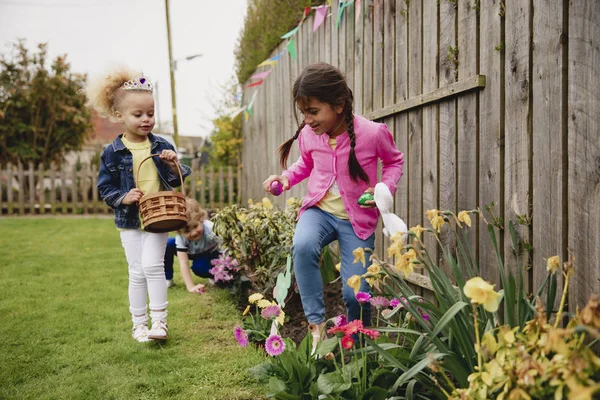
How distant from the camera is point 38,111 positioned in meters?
14.5

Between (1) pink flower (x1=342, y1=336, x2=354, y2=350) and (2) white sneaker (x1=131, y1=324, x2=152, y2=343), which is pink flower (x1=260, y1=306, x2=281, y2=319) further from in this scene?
(2) white sneaker (x1=131, y1=324, x2=152, y2=343)

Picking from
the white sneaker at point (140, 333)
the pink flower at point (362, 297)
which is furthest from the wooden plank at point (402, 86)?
the white sneaker at point (140, 333)

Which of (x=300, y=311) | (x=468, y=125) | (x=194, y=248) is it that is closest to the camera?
(x=468, y=125)

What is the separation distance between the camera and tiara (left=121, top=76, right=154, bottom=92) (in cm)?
312

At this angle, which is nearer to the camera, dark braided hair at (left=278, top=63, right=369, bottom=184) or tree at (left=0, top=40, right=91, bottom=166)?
dark braided hair at (left=278, top=63, right=369, bottom=184)

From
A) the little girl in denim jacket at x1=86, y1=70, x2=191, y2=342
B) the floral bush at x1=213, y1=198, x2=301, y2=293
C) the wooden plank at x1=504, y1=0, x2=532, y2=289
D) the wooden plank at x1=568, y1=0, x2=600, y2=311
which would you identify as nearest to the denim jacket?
the little girl in denim jacket at x1=86, y1=70, x2=191, y2=342

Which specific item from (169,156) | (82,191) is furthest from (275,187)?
(82,191)

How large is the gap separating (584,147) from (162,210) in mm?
1975

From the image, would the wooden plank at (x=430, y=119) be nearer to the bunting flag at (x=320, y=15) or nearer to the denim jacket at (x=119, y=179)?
the denim jacket at (x=119, y=179)

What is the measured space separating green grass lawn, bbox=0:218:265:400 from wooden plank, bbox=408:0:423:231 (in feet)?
4.19

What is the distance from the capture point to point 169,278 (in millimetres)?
4867

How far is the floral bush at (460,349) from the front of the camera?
1232 mm

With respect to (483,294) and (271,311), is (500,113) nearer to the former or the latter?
(483,294)

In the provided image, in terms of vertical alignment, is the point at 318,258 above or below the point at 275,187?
below
